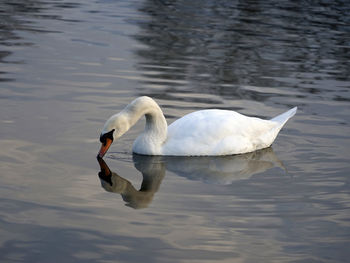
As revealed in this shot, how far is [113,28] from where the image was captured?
1989 cm

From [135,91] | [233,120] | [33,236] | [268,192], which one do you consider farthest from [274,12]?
[33,236]

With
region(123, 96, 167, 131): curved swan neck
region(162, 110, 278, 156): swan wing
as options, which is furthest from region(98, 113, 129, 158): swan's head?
region(162, 110, 278, 156): swan wing

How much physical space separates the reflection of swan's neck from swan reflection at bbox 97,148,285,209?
5.0 inches

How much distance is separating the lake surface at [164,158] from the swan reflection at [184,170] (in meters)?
0.03

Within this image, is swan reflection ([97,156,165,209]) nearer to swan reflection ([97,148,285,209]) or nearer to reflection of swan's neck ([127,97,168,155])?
swan reflection ([97,148,285,209])

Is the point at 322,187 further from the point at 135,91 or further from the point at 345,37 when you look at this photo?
the point at 345,37

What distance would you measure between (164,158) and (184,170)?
0.57 metres

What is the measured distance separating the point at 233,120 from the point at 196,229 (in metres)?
3.09

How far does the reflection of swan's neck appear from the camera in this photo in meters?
10.2

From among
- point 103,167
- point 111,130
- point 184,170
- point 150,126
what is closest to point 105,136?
point 111,130

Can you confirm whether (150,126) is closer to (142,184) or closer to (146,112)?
(146,112)

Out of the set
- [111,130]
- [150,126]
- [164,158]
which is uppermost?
[111,130]

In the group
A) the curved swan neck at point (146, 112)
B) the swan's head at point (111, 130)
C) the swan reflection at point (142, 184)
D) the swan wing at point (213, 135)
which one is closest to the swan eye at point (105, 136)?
the swan's head at point (111, 130)

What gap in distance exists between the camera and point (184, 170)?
9820mm
